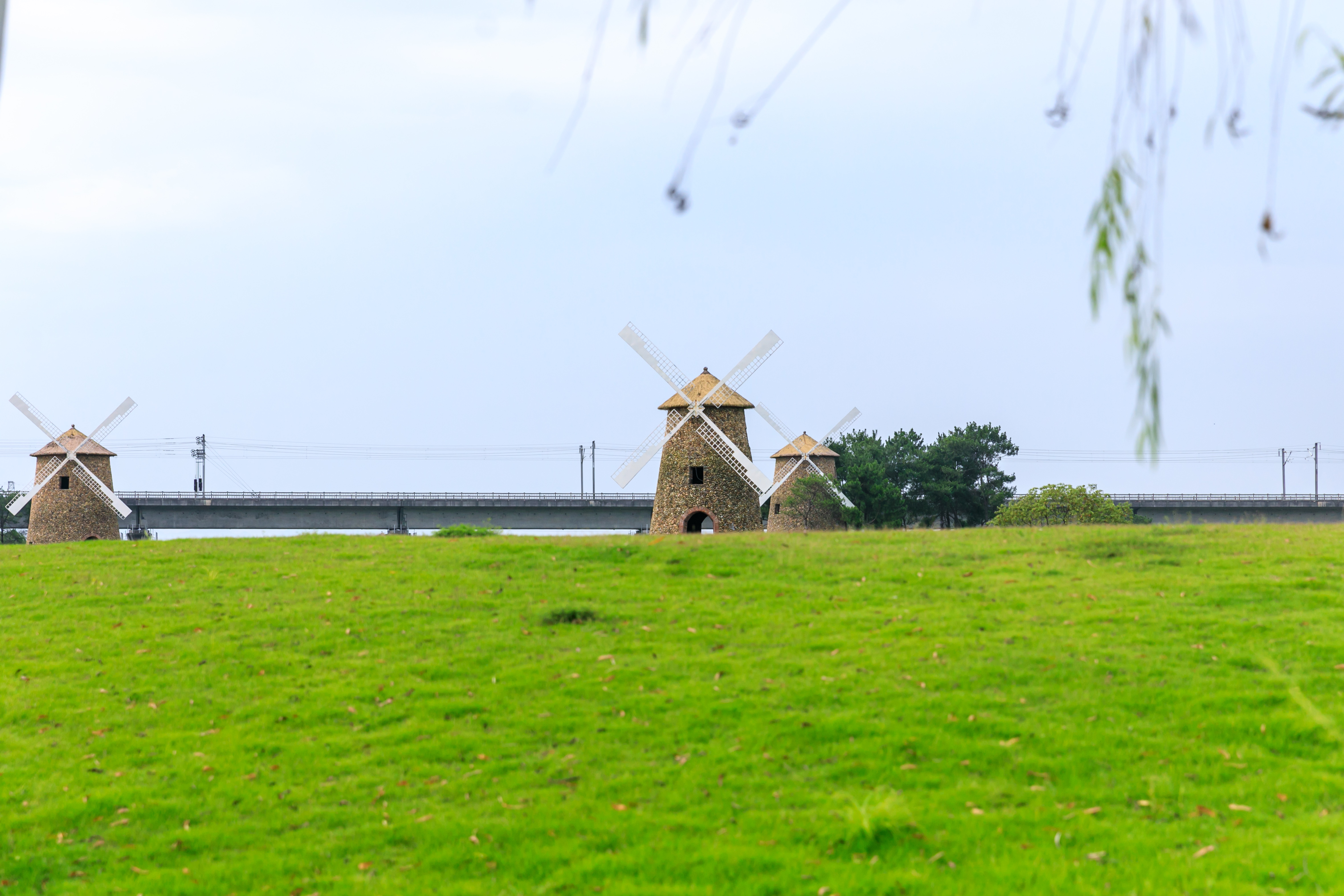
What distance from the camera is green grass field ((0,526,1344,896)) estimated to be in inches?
378

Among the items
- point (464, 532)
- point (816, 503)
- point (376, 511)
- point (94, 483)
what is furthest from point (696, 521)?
point (376, 511)

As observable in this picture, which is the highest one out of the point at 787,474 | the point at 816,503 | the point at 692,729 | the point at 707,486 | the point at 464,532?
the point at 787,474

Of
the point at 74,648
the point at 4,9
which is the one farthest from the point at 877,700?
the point at 74,648

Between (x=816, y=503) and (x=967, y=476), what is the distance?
1707cm

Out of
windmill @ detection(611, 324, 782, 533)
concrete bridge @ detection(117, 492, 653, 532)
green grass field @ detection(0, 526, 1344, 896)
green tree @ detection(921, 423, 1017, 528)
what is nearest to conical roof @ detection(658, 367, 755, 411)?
windmill @ detection(611, 324, 782, 533)

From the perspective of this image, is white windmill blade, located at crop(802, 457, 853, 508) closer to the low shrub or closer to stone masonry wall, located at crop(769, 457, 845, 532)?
stone masonry wall, located at crop(769, 457, 845, 532)

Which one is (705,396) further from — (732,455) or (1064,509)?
(1064,509)

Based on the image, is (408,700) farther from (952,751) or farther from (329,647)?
(952,751)

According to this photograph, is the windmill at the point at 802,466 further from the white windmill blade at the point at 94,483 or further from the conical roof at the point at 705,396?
the white windmill blade at the point at 94,483

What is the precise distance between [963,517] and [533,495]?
28.3 metres

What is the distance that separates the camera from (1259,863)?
9070 millimetres

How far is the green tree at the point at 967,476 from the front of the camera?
56125mm

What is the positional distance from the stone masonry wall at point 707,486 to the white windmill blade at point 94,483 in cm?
2677

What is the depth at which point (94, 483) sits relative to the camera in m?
47.2
